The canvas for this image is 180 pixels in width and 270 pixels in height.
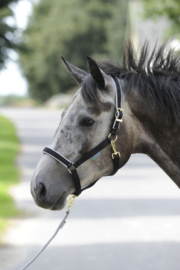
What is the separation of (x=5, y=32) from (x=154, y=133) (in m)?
10.1

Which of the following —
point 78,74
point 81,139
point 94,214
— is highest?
point 78,74

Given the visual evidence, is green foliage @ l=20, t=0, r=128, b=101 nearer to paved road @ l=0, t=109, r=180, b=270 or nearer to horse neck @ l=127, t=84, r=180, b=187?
paved road @ l=0, t=109, r=180, b=270

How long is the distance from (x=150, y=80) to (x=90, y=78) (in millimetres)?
393

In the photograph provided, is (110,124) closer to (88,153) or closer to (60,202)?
(88,153)

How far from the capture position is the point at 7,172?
822 centimetres

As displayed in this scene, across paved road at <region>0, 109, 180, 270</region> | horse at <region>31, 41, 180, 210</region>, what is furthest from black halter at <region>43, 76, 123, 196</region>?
paved road at <region>0, 109, 180, 270</region>

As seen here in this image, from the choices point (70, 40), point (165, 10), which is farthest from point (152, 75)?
point (70, 40)

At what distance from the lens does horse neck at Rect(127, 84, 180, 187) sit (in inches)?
86.1

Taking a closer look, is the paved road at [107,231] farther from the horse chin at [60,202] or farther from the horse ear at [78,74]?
the horse ear at [78,74]

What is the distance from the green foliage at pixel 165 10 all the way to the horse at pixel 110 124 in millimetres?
9445

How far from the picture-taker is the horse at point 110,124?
2053 mm

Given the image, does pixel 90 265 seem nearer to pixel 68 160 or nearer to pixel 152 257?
pixel 152 257

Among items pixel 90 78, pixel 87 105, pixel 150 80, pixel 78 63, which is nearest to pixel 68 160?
pixel 87 105

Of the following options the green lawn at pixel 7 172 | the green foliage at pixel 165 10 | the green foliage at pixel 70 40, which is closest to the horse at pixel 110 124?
the green lawn at pixel 7 172
